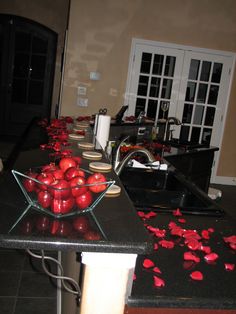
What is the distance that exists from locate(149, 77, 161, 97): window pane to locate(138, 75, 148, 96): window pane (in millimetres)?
98

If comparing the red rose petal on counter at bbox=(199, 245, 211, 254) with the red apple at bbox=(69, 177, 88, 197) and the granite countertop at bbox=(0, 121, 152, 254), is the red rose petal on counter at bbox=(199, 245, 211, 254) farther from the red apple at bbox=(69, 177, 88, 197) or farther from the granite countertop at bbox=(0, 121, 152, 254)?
the red apple at bbox=(69, 177, 88, 197)

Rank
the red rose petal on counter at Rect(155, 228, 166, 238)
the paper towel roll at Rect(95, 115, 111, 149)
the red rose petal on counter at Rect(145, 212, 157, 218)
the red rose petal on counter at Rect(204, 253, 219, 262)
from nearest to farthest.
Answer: the red rose petal on counter at Rect(204, 253, 219, 262), the red rose petal on counter at Rect(155, 228, 166, 238), the red rose petal on counter at Rect(145, 212, 157, 218), the paper towel roll at Rect(95, 115, 111, 149)

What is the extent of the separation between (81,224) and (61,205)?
3.2 inches

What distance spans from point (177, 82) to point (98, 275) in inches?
198

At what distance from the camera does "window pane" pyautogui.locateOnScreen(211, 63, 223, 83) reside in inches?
221

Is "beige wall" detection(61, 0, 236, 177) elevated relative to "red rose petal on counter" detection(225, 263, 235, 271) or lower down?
elevated

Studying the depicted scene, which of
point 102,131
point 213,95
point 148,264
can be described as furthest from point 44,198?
point 213,95

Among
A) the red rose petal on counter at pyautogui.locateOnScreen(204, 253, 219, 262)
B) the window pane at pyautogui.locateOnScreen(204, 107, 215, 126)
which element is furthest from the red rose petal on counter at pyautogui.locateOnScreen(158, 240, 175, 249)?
the window pane at pyautogui.locateOnScreen(204, 107, 215, 126)

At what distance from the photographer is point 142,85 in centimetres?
557

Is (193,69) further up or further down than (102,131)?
further up

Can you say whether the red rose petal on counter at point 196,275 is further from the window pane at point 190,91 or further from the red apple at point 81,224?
the window pane at point 190,91

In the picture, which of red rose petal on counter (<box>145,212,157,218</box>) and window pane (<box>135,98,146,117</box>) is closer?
red rose petal on counter (<box>145,212,157,218</box>)

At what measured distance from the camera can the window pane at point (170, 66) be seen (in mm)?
5500

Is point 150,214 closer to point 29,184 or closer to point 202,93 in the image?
point 29,184
